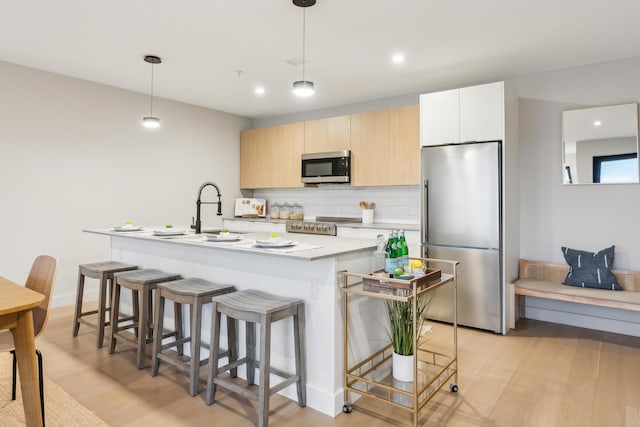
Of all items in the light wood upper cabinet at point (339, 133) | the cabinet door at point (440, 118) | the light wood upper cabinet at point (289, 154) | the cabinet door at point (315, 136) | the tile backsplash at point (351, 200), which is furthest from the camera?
the light wood upper cabinet at point (289, 154)

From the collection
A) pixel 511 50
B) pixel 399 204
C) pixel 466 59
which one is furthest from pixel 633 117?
pixel 399 204

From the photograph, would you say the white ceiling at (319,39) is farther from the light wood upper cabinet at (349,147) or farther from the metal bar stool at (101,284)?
the metal bar stool at (101,284)

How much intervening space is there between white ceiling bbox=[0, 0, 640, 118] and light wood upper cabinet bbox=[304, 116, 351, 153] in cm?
63

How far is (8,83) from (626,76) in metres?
5.93

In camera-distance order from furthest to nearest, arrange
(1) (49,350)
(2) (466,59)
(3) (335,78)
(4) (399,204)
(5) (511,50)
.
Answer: (4) (399,204), (3) (335,78), (2) (466,59), (5) (511,50), (1) (49,350)

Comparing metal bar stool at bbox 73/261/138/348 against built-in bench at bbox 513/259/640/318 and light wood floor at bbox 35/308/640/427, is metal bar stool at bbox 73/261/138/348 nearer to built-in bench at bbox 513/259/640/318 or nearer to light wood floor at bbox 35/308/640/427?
light wood floor at bbox 35/308/640/427

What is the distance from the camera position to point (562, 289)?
3561 millimetres

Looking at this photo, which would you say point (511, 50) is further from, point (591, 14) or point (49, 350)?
point (49, 350)

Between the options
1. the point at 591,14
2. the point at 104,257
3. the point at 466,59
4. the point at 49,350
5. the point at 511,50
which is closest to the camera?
the point at 591,14

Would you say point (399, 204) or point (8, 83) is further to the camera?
point (399, 204)

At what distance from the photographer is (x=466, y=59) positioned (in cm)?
368

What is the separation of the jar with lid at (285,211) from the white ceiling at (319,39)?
6.58 feet

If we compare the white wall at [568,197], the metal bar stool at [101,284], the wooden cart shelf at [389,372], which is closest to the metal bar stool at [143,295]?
the metal bar stool at [101,284]

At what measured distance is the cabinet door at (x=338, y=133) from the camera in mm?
5090
